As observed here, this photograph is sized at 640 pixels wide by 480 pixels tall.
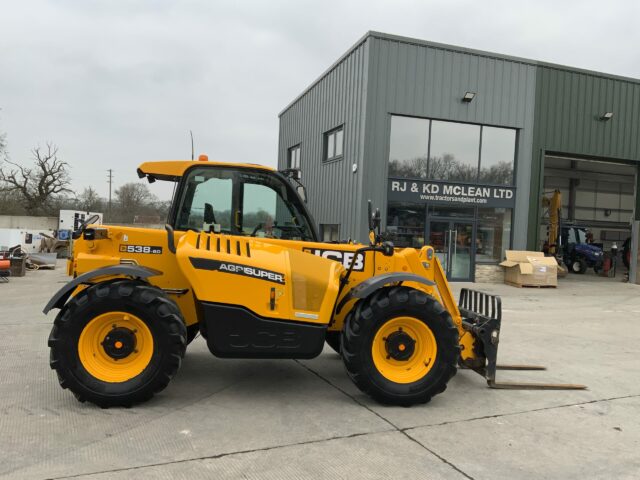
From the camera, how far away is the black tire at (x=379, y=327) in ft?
14.2

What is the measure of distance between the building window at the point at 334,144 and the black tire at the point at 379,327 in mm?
12238

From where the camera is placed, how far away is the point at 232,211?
16.9ft

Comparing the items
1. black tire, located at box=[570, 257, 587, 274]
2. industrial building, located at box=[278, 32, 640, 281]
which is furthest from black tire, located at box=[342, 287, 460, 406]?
black tire, located at box=[570, 257, 587, 274]

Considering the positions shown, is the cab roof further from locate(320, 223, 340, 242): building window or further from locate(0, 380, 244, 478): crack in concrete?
locate(320, 223, 340, 242): building window

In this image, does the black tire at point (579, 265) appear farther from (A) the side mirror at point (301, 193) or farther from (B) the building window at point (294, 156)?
(A) the side mirror at point (301, 193)

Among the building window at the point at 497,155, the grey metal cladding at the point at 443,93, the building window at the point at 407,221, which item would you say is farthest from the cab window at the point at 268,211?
the building window at the point at 497,155

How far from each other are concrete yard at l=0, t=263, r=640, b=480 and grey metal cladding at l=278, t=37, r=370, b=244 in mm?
9813

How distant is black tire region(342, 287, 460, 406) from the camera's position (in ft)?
14.2

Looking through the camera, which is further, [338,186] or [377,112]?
[338,186]

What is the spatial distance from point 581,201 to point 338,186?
22.8 metres

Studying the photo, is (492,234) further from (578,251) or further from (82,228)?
(82,228)

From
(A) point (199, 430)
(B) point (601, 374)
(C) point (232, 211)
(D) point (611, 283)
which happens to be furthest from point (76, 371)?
(D) point (611, 283)

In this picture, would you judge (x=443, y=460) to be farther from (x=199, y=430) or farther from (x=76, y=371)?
(x=76, y=371)

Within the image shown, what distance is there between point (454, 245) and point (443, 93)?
4.79 metres
